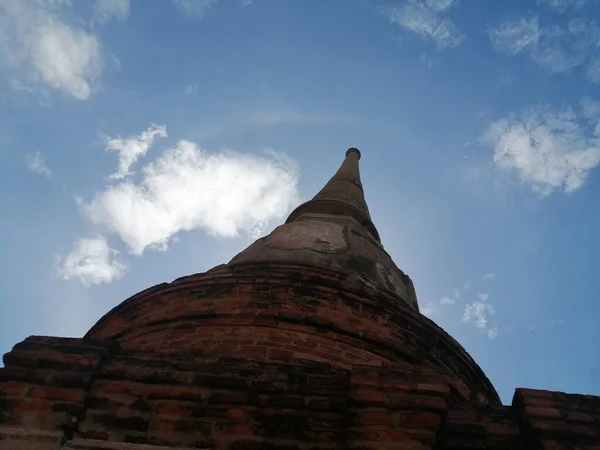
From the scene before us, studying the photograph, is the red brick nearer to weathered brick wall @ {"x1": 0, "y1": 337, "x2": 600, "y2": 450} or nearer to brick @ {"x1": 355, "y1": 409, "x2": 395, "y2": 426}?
weathered brick wall @ {"x1": 0, "y1": 337, "x2": 600, "y2": 450}

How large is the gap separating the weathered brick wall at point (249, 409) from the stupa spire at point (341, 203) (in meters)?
5.76

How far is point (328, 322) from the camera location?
5.22 metres

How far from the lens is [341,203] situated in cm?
960

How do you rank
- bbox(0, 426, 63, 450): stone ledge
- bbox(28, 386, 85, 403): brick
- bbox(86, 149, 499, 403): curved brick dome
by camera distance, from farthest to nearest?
bbox(86, 149, 499, 403): curved brick dome < bbox(28, 386, 85, 403): brick < bbox(0, 426, 63, 450): stone ledge

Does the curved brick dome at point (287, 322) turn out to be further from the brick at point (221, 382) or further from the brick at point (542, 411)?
the brick at point (542, 411)

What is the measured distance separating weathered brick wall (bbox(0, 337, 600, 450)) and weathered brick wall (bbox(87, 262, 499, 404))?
1.27 m

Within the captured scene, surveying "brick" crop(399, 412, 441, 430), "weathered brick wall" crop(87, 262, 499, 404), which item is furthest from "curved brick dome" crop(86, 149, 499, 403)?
"brick" crop(399, 412, 441, 430)

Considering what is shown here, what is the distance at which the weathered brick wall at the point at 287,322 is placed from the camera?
16.5ft

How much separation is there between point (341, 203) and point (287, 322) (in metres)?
4.60

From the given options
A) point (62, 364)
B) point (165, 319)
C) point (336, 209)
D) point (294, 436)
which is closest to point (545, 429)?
point (294, 436)

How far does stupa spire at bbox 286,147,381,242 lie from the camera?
934 centimetres

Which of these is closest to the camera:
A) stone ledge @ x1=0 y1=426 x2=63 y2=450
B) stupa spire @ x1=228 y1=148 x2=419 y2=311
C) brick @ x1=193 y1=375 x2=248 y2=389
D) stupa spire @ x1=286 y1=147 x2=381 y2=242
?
stone ledge @ x1=0 y1=426 x2=63 y2=450

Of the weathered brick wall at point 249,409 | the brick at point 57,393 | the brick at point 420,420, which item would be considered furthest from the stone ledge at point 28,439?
the brick at point 420,420

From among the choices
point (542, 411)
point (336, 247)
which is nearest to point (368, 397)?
point (542, 411)
